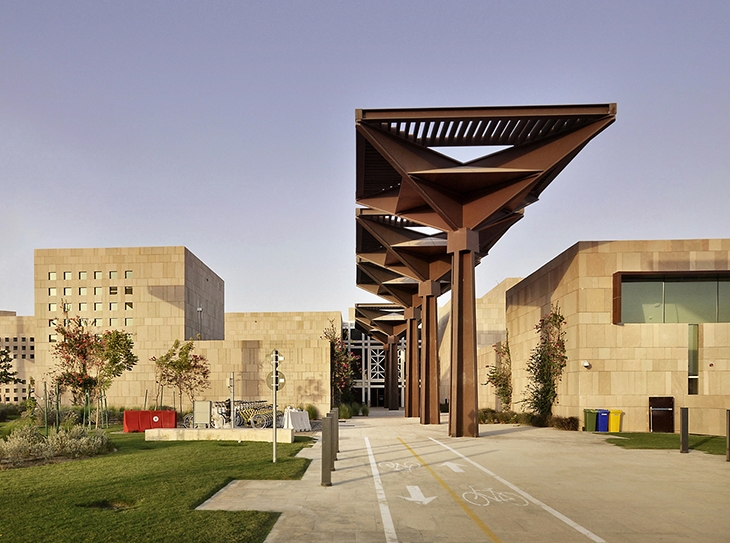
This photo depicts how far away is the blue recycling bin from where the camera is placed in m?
25.6

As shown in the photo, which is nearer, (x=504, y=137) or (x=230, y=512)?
(x=230, y=512)

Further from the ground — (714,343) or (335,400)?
(714,343)

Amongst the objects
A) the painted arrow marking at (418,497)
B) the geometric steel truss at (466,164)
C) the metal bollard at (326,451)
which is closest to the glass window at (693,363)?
the geometric steel truss at (466,164)

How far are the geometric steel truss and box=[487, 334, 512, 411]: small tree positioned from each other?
14974 millimetres

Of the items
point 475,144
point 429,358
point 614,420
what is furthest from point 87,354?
point 614,420

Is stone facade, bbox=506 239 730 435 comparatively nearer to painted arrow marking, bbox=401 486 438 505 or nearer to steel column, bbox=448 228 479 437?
steel column, bbox=448 228 479 437

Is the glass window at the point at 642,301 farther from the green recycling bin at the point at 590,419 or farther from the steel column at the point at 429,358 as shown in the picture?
the steel column at the point at 429,358

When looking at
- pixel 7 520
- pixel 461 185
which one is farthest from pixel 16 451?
pixel 461 185

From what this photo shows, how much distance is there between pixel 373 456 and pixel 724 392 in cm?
1615

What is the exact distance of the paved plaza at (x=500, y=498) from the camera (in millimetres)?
8383

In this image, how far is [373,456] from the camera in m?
17.1

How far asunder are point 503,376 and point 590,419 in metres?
12.9

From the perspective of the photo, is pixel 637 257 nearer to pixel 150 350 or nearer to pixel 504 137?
pixel 504 137

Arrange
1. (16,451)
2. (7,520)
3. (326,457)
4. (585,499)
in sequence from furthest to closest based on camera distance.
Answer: (16,451) < (326,457) < (585,499) < (7,520)
